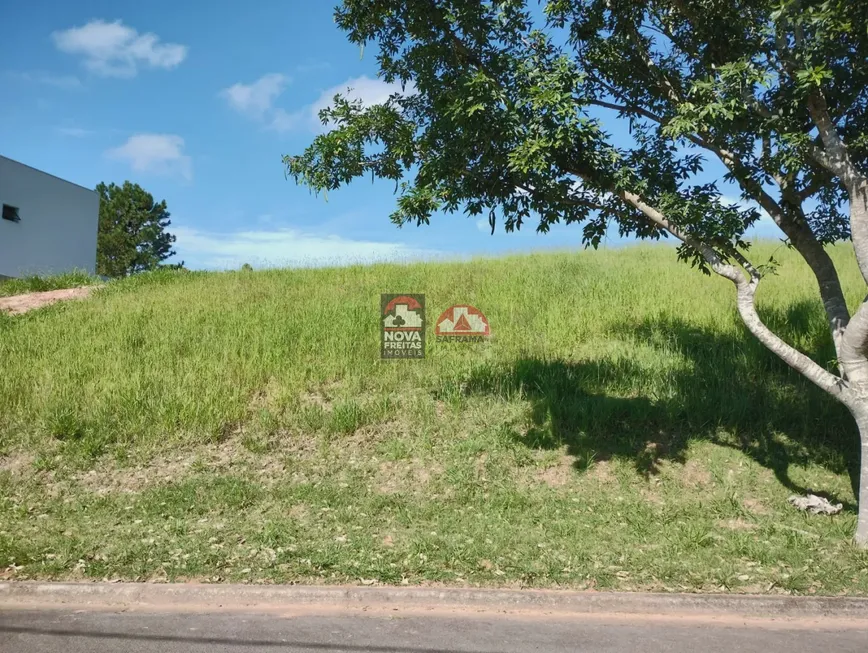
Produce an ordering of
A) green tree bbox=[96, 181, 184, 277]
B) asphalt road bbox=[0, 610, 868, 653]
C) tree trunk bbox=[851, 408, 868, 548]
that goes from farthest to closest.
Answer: green tree bbox=[96, 181, 184, 277] < tree trunk bbox=[851, 408, 868, 548] < asphalt road bbox=[0, 610, 868, 653]

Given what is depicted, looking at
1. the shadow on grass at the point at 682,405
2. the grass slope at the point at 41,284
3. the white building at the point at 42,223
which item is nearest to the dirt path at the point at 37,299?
the grass slope at the point at 41,284

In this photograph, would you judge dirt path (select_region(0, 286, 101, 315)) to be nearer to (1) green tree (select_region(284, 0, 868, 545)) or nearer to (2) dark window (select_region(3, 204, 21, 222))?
(2) dark window (select_region(3, 204, 21, 222))

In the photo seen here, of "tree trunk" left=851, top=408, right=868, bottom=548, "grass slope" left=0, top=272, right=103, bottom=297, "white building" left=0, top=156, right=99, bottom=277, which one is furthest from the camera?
"white building" left=0, top=156, right=99, bottom=277

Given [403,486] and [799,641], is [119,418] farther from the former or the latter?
[799,641]

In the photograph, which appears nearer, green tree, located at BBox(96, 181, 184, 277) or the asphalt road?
the asphalt road

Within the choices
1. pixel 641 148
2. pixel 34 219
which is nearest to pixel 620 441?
pixel 641 148

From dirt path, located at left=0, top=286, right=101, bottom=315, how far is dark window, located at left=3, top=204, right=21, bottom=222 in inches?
301

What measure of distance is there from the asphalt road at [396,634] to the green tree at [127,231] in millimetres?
39909

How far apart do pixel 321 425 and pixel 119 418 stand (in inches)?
107

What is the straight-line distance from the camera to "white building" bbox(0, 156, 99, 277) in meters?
23.1

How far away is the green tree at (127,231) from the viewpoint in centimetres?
4031

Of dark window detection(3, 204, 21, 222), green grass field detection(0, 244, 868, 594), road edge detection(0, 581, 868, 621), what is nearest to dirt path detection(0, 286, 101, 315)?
green grass field detection(0, 244, 868, 594)

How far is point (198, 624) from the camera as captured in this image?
13.8ft

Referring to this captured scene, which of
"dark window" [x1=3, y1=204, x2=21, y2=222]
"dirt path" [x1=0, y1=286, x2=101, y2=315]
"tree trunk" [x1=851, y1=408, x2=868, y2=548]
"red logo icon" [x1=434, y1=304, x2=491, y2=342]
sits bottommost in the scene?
"tree trunk" [x1=851, y1=408, x2=868, y2=548]
